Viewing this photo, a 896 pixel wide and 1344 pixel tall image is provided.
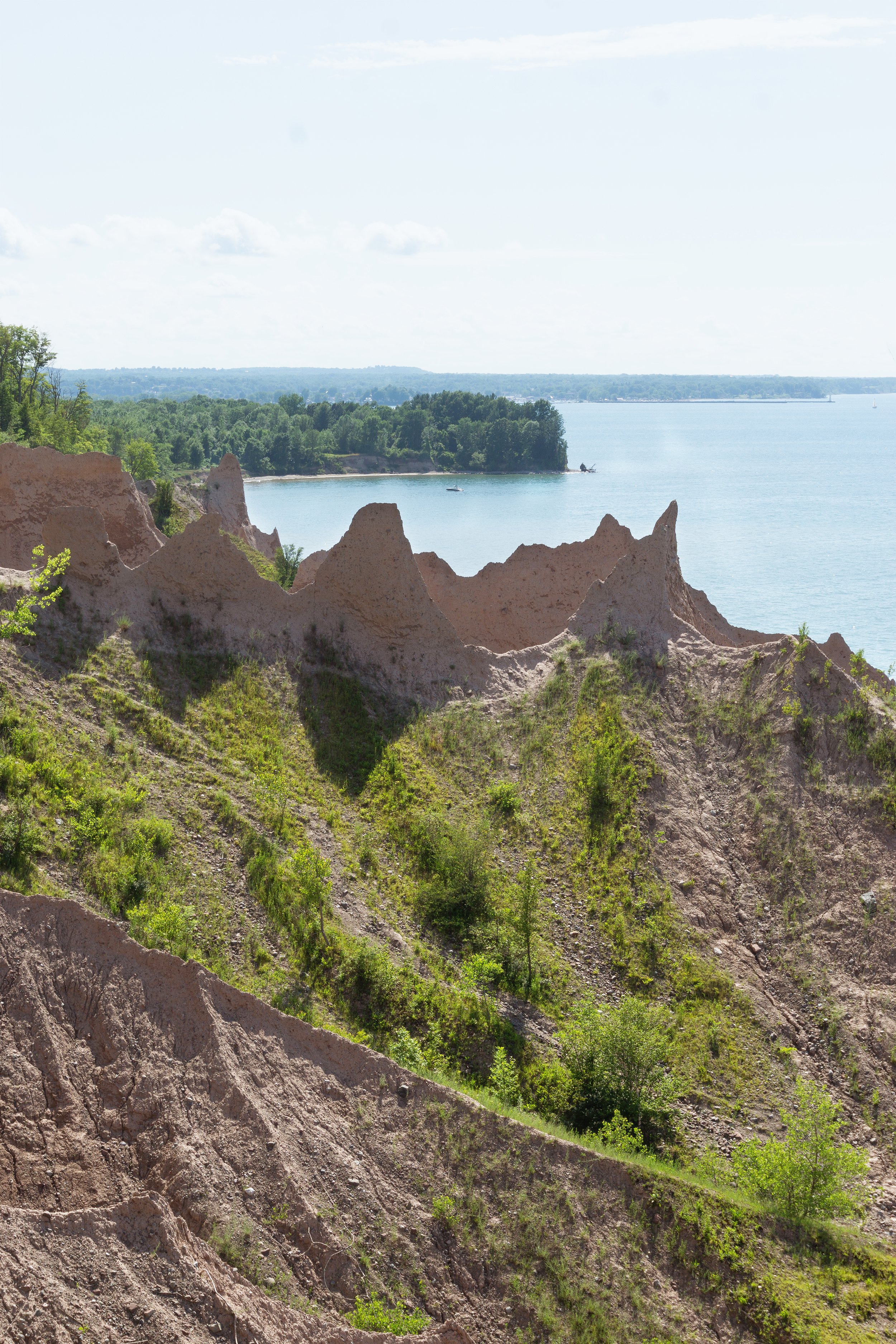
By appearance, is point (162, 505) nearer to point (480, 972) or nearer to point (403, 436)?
point (480, 972)

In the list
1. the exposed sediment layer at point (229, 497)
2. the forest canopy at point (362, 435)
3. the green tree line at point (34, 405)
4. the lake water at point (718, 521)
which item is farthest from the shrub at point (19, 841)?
the forest canopy at point (362, 435)

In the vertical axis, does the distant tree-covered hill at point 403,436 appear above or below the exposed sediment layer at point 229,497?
above

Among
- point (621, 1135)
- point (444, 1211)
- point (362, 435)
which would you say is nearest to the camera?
point (444, 1211)

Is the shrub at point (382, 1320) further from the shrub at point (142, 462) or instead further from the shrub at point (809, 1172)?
the shrub at point (142, 462)

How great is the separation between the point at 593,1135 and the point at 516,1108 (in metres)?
1.99

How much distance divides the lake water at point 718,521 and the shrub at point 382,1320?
175ft

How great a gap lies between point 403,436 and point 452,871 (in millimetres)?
151751

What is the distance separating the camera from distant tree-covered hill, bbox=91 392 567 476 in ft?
525

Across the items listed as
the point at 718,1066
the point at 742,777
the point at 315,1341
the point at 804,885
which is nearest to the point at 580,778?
the point at 742,777

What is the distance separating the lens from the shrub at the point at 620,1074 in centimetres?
2006

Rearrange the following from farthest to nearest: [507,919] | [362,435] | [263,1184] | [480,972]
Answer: [362,435]
[507,919]
[480,972]
[263,1184]

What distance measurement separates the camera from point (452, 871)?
24.6 metres

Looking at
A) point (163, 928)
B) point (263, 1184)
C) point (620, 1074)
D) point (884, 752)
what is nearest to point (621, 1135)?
point (620, 1074)

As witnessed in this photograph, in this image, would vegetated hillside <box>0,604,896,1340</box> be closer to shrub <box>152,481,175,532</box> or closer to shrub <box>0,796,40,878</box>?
shrub <box>0,796,40,878</box>
